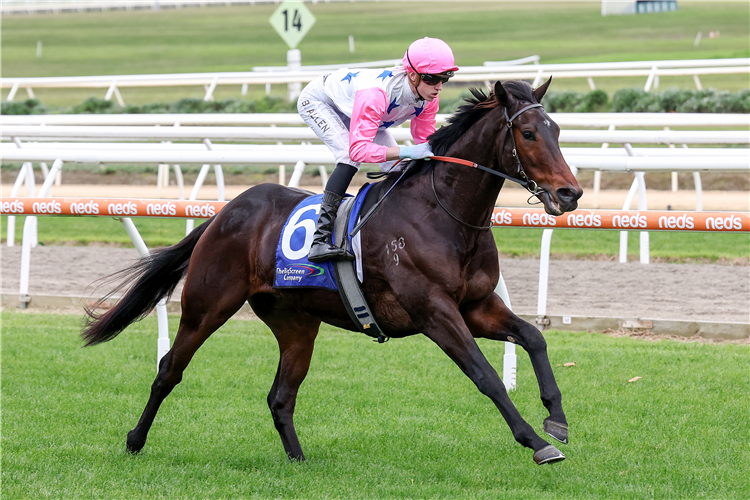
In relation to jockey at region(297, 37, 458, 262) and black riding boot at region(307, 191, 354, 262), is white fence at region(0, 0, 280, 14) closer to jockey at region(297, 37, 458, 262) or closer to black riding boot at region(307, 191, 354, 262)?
jockey at region(297, 37, 458, 262)

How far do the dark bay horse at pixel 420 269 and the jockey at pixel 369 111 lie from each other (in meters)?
0.17

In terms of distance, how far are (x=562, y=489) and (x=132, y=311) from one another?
2.25 meters

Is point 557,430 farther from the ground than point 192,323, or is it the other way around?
point 192,323

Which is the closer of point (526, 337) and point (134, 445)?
point (526, 337)

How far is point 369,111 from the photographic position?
362 cm

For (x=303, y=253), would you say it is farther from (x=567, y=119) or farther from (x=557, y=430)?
(x=567, y=119)

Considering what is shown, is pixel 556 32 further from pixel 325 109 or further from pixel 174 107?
pixel 325 109

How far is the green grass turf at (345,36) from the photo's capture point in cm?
3750

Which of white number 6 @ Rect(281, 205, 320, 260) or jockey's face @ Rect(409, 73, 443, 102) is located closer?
jockey's face @ Rect(409, 73, 443, 102)

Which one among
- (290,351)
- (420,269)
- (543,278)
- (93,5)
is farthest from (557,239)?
(93,5)

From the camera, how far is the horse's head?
327 cm

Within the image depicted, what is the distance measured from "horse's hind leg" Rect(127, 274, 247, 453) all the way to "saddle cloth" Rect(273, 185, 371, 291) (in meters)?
0.27

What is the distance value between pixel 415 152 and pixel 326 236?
0.52 meters

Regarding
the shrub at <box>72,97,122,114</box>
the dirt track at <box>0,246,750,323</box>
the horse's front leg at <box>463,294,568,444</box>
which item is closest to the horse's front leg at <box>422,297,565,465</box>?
the horse's front leg at <box>463,294,568,444</box>
